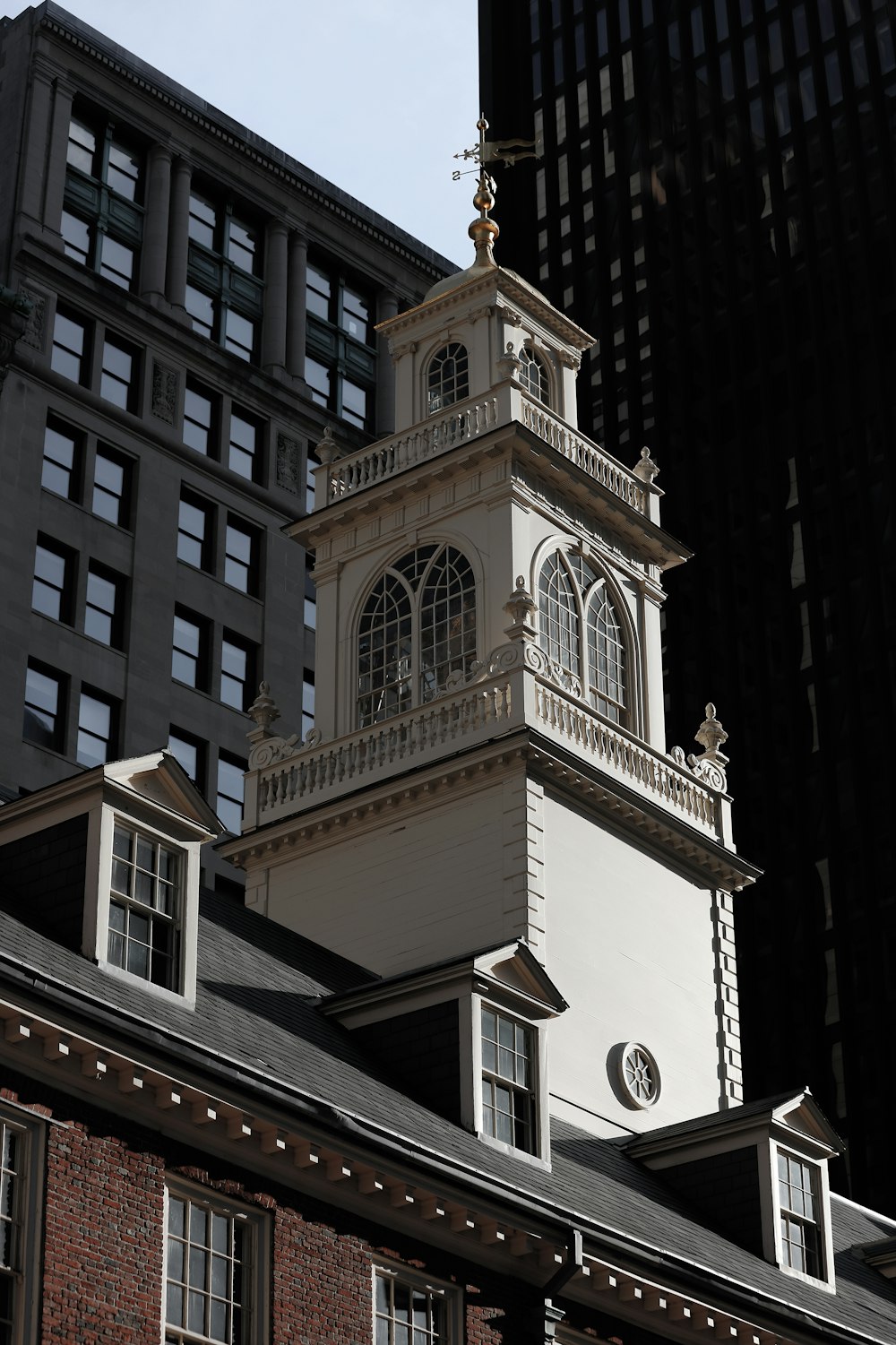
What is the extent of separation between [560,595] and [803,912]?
63.2 metres

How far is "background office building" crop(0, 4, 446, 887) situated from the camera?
6588 centimetres

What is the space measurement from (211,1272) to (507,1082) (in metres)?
6.86

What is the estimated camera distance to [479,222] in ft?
145

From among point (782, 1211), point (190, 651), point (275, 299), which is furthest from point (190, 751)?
point (782, 1211)

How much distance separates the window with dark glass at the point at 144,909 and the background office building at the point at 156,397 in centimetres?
3504

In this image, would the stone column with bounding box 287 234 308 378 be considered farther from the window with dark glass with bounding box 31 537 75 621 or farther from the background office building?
Result: the window with dark glass with bounding box 31 537 75 621

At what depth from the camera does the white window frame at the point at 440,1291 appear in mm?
23938

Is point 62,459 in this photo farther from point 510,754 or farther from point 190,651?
point 510,754

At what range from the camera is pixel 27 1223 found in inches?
806

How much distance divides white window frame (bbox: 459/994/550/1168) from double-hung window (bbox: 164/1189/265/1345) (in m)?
5.23

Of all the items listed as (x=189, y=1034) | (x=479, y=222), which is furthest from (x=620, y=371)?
(x=189, y=1034)

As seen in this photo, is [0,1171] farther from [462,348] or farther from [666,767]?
[462,348]

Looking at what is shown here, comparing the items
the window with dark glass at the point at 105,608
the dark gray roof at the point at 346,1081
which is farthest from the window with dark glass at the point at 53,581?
the dark gray roof at the point at 346,1081

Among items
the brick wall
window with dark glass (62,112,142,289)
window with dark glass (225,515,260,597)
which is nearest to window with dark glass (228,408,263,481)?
window with dark glass (225,515,260,597)
